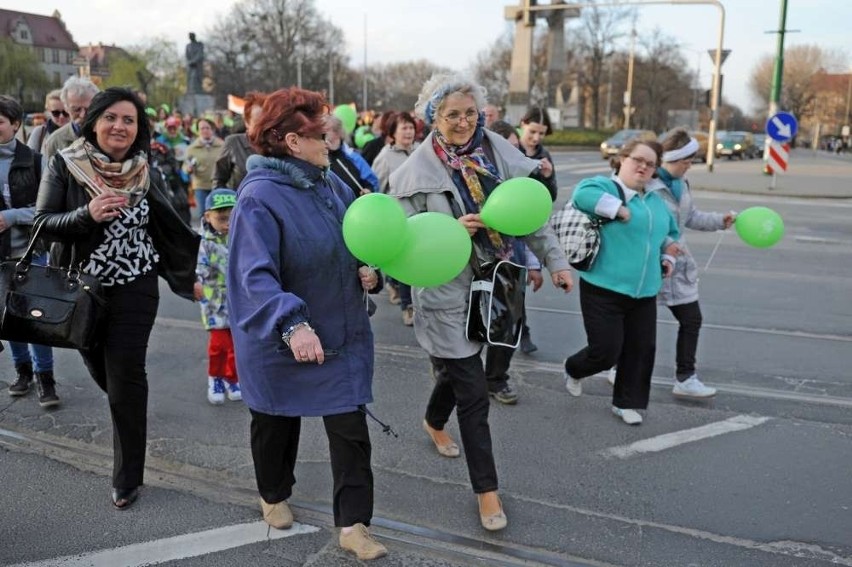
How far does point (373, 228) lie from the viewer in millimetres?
2602

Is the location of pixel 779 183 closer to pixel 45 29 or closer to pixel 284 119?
pixel 284 119

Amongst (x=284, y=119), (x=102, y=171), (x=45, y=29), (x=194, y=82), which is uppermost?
(x=45, y=29)

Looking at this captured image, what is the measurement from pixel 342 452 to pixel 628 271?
208 cm

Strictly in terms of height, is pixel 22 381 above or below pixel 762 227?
below

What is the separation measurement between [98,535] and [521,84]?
32729 mm

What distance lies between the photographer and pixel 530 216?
123 inches

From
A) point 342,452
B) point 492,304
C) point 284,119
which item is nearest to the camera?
point 284,119

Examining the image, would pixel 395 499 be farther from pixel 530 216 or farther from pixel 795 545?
pixel 795 545

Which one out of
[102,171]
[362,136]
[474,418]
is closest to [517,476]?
[474,418]

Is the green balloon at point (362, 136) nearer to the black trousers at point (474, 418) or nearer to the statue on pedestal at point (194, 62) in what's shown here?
the black trousers at point (474, 418)

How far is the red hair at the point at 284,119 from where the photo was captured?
2.76 m

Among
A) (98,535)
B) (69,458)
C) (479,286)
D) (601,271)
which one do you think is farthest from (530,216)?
(69,458)

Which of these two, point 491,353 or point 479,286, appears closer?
point 479,286

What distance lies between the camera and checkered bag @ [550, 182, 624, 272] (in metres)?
4.19
